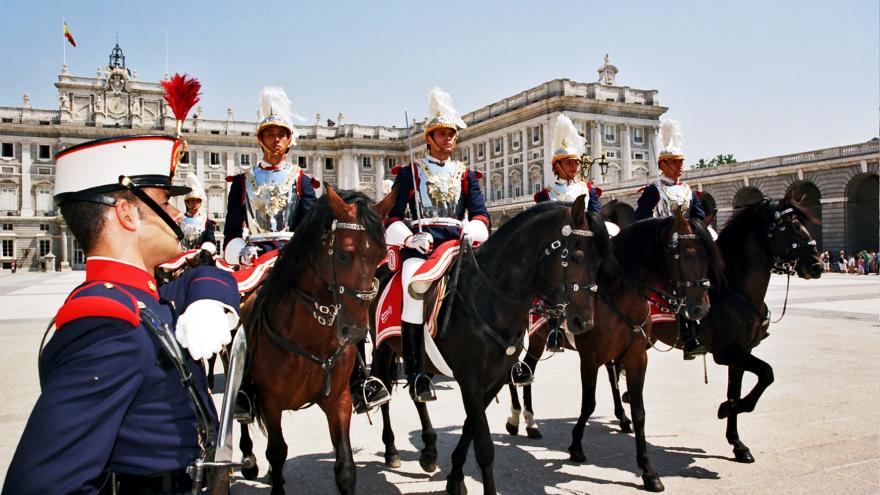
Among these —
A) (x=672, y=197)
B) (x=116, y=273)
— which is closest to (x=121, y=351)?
(x=116, y=273)

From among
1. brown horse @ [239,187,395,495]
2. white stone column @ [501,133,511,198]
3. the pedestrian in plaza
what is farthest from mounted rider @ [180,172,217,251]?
white stone column @ [501,133,511,198]

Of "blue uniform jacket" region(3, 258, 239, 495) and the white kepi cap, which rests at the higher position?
the white kepi cap

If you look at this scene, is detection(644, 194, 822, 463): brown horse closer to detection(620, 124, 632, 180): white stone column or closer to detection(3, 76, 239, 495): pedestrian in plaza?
detection(3, 76, 239, 495): pedestrian in plaza

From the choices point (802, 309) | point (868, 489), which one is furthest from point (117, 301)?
point (802, 309)

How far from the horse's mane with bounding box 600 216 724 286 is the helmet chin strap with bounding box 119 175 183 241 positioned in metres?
4.35

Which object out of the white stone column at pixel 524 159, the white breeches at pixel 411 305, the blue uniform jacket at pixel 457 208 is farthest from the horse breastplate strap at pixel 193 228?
the white stone column at pixel 524 159

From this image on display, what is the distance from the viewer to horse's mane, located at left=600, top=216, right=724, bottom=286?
5.53 meters

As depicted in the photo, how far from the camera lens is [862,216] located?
35.8 m

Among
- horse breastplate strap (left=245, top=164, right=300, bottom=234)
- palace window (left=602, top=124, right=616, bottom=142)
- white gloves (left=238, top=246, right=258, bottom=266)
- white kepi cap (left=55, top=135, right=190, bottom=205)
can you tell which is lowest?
white gloves (left=238, top=246, right=258, bottom=266)

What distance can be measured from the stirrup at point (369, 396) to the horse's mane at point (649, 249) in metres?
2.36

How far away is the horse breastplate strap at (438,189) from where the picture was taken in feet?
17.9

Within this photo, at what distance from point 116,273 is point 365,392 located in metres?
2.84

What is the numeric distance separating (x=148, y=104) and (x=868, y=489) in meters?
76.5

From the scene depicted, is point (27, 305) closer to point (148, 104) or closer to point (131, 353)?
point (131, 353)
